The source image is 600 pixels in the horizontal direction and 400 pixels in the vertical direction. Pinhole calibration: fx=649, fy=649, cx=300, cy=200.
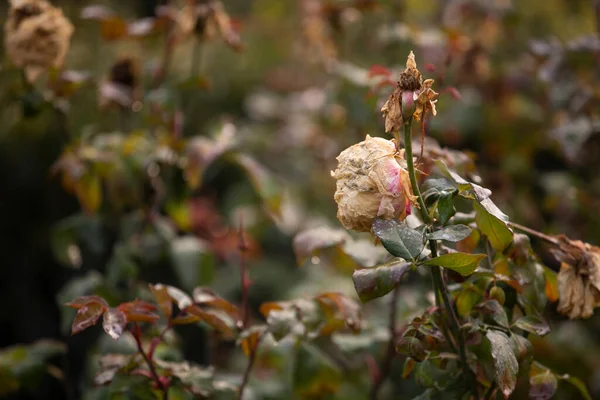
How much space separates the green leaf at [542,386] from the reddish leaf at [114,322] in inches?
20.2

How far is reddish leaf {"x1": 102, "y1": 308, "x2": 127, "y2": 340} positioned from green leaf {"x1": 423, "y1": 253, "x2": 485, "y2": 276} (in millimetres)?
381

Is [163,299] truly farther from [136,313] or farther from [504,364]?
[504,364]

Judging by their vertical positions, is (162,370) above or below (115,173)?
below

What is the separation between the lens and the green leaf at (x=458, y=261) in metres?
0.69

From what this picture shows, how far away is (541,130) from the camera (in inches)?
71.2

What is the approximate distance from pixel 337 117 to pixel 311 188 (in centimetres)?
42

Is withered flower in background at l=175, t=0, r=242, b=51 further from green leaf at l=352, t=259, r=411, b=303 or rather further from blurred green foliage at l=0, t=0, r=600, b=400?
green leaf at l=352, t=259, r=411, b=303

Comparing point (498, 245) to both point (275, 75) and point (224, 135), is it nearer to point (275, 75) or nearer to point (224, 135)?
point (224, 135)

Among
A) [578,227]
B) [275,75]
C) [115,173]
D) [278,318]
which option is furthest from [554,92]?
[275,75]

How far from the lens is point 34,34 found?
1.10m

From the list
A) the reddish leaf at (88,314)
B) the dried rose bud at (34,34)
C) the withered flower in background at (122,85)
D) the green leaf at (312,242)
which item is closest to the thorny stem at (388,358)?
the green leaf at (312,242)

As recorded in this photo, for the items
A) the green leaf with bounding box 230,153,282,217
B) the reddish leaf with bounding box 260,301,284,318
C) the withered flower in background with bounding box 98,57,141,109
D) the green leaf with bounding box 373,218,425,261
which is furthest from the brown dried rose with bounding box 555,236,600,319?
the withered flower in background with bounding box 98,57,141,109

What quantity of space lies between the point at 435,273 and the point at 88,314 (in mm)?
438

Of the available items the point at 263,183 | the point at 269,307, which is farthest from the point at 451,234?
the point at 263,183
